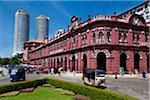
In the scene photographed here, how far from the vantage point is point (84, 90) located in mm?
18234

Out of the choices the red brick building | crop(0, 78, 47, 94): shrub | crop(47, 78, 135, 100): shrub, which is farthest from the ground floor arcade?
crop(47, 78, 135, 100): shrub

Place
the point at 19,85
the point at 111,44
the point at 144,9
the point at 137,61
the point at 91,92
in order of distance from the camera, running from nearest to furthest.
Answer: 1. the point at 91,92
2. the point at 19,85
3. the point at 111,44
4. the point at 137,61
5. the point at 144,9

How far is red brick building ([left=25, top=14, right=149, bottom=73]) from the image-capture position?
50.5 meters

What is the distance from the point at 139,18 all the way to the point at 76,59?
17.9m

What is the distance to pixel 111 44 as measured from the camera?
50562 mm

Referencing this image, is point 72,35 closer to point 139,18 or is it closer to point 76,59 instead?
point 76,59

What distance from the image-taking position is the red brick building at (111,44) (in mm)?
50500

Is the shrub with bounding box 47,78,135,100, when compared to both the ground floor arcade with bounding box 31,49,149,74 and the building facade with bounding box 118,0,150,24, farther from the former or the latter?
the building facade with bounding box 118,0,150,24

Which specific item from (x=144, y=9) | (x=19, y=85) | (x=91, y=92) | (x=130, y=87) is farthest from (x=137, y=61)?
(x=144, y=9)

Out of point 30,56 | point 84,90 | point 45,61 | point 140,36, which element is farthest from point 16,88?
point 30,56

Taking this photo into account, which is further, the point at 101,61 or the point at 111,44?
the point at 101,61

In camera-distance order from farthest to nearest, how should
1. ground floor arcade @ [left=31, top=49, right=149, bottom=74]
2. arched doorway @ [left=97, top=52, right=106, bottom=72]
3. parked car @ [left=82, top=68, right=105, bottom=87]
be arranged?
arched doorway @ [left=97, top=52, right=106, bottom=72]
ground floor arcade @ [left=31, top=49, right=149, bottom=74]
parked car @ [left=82, top=68, right=105, bottom=87]

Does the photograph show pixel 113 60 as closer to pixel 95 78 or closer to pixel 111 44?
pixel 111 44

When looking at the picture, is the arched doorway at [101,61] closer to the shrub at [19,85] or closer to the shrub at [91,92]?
the shrub at [19,85]
